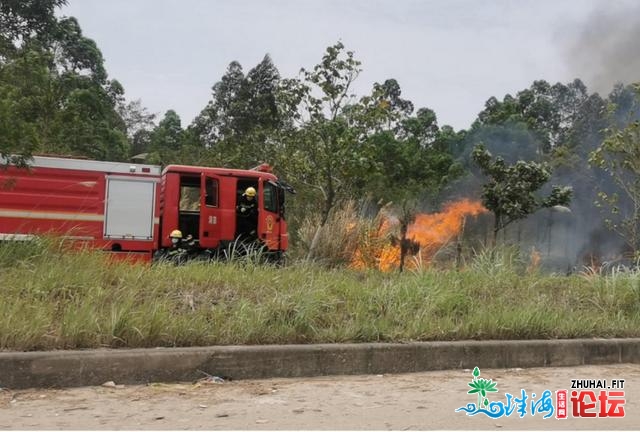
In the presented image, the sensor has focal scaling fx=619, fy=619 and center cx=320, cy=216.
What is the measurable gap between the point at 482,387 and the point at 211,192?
7771mm

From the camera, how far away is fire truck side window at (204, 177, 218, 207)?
464 inches

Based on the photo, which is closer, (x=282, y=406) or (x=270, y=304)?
(x=282, y=406)

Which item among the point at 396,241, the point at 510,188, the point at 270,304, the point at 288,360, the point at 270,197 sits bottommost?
the point at 288,360

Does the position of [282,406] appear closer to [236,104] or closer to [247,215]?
[247,215]

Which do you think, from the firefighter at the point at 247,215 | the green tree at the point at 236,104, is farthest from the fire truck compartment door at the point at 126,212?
the green tree at the point at 236,104

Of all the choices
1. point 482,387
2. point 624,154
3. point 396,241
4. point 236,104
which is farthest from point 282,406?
point 236,104

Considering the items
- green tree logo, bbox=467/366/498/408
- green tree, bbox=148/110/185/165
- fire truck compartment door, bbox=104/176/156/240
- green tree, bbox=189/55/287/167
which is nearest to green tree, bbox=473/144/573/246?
fire truck compartment door, bbox=104/176/156/240

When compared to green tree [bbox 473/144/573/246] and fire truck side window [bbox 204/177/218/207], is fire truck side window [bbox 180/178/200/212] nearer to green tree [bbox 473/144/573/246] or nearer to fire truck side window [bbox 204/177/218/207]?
fire truck side window [bbox 204/177/218/207]

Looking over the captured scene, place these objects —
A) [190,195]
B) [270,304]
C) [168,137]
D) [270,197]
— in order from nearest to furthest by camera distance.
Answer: [270,304], [270,197], [190,195], [168,137]

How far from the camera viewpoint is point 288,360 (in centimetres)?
524

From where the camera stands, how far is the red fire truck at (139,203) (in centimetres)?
1172

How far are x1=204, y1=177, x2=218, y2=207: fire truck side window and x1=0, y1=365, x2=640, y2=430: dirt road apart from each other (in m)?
7.05

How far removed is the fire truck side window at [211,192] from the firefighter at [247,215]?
18.0 inches

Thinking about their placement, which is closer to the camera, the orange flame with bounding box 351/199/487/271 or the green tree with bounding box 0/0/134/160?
the green tree with bounding box 0/0/134/160
